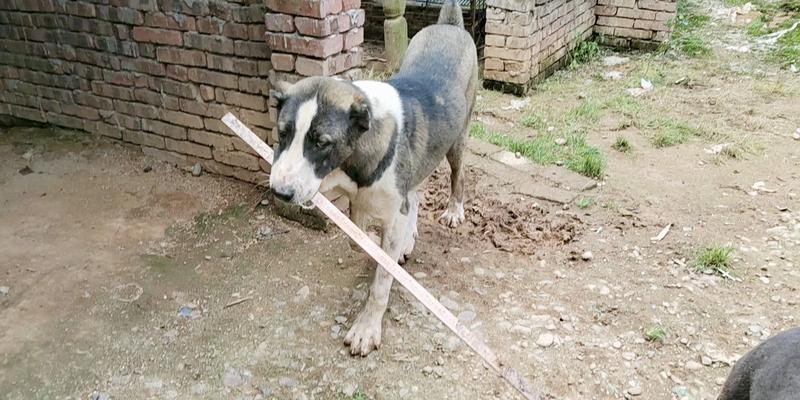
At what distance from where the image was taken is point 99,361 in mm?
2865

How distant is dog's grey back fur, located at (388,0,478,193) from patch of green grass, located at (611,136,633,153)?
72.1 inches

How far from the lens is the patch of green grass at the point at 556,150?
4.67m

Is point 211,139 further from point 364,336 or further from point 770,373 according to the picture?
point 770,373

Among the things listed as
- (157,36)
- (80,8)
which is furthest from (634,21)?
(80,8)

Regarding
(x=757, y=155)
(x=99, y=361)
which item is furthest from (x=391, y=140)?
(x=757, y=155)

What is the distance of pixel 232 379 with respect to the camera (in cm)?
279

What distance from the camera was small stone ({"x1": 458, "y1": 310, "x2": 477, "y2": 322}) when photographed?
318 cm

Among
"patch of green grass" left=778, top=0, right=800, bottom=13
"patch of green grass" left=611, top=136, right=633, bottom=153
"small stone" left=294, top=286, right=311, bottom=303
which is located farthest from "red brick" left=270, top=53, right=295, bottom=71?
"patch of green grass" left=778, top=0, right=800, bottom=13

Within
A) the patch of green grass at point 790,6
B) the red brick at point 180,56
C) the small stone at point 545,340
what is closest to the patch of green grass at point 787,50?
the patch of green grass at point 790,6

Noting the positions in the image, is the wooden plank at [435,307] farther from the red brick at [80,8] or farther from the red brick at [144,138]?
the red brick at [80,8]

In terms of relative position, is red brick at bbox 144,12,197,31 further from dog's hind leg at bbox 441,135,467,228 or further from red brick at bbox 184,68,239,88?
dog's hind leg at bbox 441,135,467,228

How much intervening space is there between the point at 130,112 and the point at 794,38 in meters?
7.82

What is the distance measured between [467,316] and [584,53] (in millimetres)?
5340

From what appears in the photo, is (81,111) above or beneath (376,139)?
beneath
